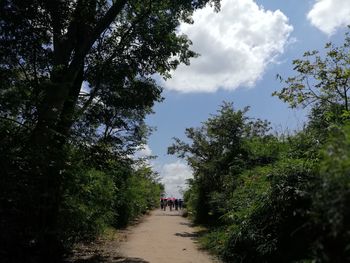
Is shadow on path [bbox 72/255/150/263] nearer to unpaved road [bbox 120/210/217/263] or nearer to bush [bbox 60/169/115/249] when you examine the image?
unpaved road [bbox 120/210/217/263]

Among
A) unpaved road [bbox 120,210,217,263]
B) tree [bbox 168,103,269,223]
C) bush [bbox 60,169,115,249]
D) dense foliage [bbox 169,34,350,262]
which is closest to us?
dense foliage [bbox 169,34,350,262]

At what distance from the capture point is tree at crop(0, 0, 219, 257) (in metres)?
10.2

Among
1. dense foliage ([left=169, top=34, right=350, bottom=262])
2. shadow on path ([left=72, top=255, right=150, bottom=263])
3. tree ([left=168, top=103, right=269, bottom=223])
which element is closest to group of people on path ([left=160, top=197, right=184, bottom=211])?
tree ([left=168, top=103, right=269, bottom=223])

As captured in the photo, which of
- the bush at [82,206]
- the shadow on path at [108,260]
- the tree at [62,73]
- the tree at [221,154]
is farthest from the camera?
the tree at [221,154]

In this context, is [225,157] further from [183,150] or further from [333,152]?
[333,152]

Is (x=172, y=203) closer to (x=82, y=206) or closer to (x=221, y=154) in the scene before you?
(x=221, y=154)

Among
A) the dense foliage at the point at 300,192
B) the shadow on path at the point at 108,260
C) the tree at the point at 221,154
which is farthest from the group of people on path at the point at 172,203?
the shadow on path at the point at 108,260

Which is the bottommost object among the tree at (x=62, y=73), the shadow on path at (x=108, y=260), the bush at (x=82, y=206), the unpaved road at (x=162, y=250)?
the shadow on path at (x=108, y=260)

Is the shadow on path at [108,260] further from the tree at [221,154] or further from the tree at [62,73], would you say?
the tree at [221,154]

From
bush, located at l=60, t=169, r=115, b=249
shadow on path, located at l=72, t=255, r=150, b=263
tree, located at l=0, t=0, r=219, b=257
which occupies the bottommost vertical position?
shadow on path, located at l=72, t=255, r=150, b=263

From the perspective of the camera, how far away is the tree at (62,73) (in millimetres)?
10172

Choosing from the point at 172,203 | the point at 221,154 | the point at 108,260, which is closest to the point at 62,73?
Result: the point at 108,260

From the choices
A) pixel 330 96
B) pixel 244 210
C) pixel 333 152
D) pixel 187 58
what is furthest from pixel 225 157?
pixel 333 152

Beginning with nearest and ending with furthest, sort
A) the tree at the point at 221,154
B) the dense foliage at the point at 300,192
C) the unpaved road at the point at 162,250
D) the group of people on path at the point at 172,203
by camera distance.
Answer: the dense foliage at the point at 300,192 < the unpaved road at the point at 162,250 < the tree at the point at 221,154 < the group of people on path at the point at 172,203
